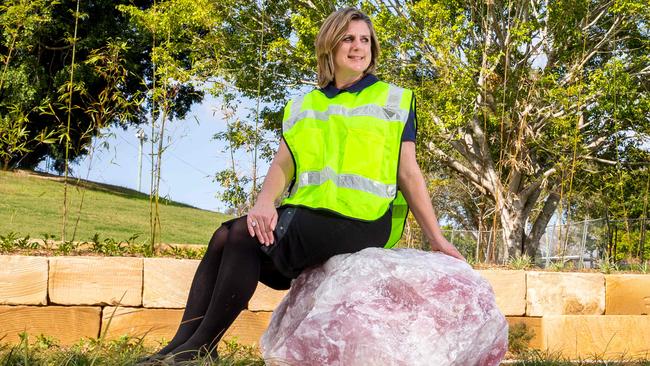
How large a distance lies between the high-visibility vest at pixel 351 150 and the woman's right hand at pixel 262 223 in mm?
100

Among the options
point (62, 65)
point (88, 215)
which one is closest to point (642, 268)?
point (88, 215)

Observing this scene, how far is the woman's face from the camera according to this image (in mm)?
2662

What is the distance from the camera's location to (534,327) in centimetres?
567

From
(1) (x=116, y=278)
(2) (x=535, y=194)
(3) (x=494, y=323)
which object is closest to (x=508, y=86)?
(2) (x=535, y=194)

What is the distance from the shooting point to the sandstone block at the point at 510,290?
552cm

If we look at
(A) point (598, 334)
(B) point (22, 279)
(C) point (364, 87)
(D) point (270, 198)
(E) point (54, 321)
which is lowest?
(E) point (54, 321)

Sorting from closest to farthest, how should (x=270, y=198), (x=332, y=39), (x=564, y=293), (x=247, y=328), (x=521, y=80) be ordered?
(x=270, y=198) < (x=332, y=39) < (x=247, y=328) < (x=564, y=293) < (x=521, y=80)

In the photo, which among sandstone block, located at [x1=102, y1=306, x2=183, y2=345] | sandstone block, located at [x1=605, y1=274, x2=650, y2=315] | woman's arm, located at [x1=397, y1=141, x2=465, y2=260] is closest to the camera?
woman's arm, located at [x1=397, y1=141, x2=465, y2=260]

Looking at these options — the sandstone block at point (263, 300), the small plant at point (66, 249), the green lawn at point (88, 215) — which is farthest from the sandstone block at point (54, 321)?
the green lawn at point (88, 215)

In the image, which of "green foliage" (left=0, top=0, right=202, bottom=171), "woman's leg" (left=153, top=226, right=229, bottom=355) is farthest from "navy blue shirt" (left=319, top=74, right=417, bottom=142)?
"green foliage" (left=0, top=0, right=202, bottom=171)

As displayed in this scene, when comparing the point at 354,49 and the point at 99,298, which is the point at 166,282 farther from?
the point at 354,49

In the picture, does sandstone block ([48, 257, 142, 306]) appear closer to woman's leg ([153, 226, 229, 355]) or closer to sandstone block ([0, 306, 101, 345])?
sandstone block ([0, 306, 101, 345])

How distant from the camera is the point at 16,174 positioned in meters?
17.9

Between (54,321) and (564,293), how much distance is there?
11.8ft
